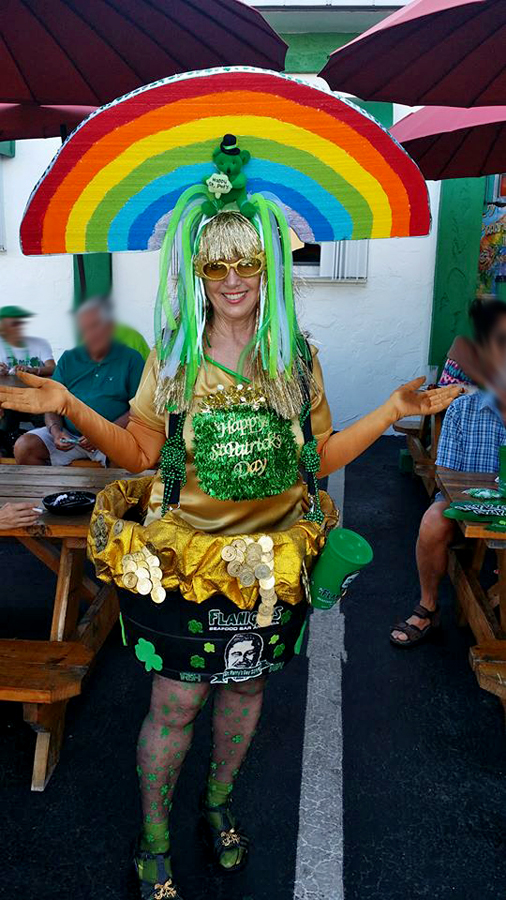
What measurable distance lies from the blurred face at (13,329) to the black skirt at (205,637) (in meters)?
2.37

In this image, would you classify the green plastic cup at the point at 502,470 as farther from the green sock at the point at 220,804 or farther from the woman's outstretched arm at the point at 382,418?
the green sock at the point at 220,804

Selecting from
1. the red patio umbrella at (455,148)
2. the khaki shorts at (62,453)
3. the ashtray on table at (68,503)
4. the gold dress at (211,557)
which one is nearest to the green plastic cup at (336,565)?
the gold dress at (211,557)

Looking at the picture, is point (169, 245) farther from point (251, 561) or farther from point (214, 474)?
point (251, 561)

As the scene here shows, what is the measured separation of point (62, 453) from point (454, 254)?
412cm

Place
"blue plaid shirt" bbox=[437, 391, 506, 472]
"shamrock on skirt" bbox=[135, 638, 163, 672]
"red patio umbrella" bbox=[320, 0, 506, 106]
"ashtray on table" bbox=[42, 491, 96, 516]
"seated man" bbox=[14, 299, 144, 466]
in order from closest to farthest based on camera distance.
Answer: "shamrock on skirt" bbox=[135, 638, 163, 672]
"red patio umbrella" bbox=[320, 0, 506, 106]
"ashtray on table" bbox=[42, 491, 96, 516]
"blue plaid shirt" bbox=[437, 391, 506, 472]
"seated man" bbox=[14, 299, 144, 466]

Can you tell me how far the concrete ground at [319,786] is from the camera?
1998 mm

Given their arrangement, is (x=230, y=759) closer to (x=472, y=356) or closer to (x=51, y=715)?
(x=51, y=715)

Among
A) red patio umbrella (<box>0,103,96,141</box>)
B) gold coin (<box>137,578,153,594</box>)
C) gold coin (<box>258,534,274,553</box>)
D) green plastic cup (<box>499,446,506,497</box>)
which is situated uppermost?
red patio umbrella (<box>0,103,96,141</box>)

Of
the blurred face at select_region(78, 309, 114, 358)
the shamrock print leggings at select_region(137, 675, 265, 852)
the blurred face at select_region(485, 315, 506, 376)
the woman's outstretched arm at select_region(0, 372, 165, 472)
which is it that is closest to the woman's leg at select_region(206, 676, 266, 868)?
the shamrock print leggings at select_region(137, 675, 265, 852)

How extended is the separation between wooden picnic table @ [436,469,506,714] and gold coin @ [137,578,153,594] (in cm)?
127

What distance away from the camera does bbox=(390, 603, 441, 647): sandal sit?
3229mm

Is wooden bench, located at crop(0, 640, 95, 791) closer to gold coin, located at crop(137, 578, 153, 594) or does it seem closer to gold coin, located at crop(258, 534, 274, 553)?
gold coin, located at crop(137, 578, 153, 594)

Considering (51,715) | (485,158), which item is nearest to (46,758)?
(51,715)

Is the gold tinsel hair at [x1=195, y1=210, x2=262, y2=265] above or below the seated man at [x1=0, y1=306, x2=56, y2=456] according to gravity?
above
